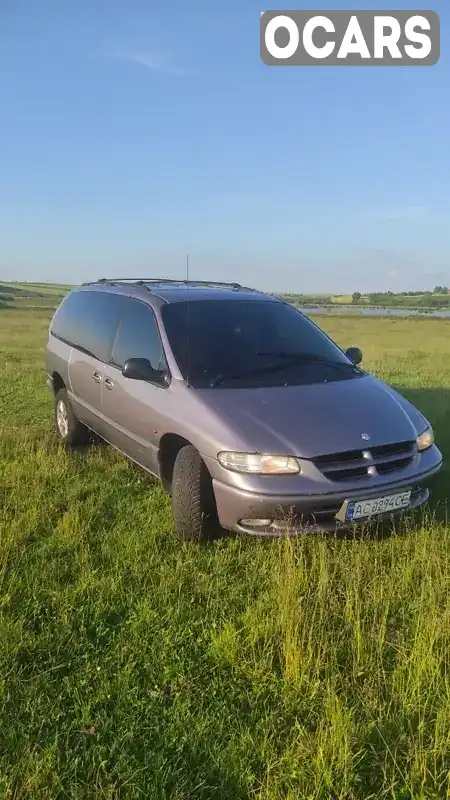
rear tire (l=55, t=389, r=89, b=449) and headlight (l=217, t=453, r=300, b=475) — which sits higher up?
headlight (l=217, t=453, r=300, b=475)

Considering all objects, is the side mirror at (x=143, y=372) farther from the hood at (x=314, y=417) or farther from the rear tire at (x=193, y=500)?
the rear tire at (x=193, y=500)

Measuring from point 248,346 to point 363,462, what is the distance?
4.96 feet

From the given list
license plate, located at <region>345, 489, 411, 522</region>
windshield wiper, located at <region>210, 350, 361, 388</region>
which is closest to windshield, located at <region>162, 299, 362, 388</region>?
windshield wiper, located at <region>210, 350, 361, 388</region>

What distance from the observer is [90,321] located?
610cm

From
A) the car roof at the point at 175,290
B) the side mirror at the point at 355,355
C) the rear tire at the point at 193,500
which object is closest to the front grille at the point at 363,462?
the rear tire at the point at 193,500

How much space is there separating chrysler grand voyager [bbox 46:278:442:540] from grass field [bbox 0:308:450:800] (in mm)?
315

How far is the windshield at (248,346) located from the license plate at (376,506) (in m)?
1.09

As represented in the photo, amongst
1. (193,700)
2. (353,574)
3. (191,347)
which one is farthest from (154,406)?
(193,700)

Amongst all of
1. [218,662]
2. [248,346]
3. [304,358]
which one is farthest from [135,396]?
[218,662]

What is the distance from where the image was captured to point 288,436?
3.55m

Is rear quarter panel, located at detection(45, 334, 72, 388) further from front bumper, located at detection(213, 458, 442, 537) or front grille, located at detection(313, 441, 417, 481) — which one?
front grille, located at detection(313, 441, 417, 481)

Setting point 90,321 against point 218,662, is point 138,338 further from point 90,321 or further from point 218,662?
point 218,662

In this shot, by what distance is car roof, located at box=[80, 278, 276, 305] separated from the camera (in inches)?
201

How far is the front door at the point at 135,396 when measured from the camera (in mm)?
4387
